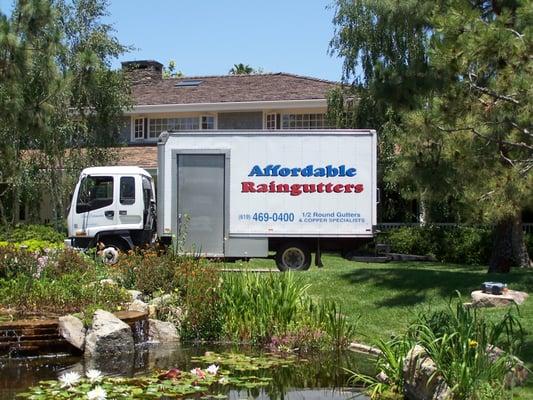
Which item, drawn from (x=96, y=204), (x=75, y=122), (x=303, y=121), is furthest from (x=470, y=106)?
(x=303, y=121)

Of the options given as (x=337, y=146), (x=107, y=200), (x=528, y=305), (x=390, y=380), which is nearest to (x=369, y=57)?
(x=337, y=146)

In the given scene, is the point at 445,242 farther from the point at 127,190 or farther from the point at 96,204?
the point at 96,204

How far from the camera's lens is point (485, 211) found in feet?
37.1

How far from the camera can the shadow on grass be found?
12.9 meters

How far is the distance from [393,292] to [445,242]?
36.4 feet

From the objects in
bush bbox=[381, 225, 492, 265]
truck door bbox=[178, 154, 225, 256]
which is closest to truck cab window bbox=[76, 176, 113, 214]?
truck door bbox=[178, 154, 225, 256]

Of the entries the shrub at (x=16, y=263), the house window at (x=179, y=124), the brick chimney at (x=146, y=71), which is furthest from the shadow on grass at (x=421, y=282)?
the brick chimney at (x=146, y=71)

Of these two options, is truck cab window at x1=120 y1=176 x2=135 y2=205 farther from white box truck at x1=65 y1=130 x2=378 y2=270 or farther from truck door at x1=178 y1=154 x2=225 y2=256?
truck door at x1=178 y1=154 x2=225 y2=256

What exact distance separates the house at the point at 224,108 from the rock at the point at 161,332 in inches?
649

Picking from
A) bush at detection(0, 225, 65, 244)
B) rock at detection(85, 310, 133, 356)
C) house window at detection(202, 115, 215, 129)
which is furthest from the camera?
house window at detection(202, 115, 215, 129)

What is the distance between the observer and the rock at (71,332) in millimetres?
9969

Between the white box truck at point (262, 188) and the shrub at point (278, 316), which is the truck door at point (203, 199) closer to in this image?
the white box truck at point (262, 188)

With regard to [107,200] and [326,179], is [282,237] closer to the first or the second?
[326,179]

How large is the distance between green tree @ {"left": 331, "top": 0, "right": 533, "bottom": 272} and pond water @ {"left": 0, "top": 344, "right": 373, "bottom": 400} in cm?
319
